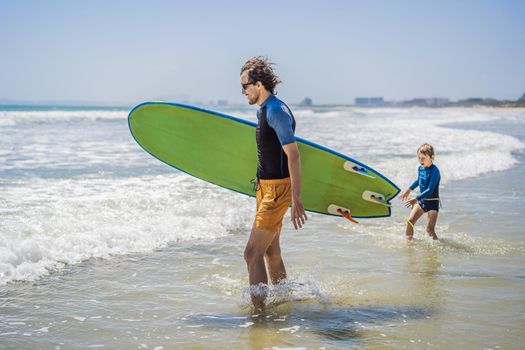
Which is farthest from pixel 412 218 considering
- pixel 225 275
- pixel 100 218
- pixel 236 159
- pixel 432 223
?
pixel 100 218

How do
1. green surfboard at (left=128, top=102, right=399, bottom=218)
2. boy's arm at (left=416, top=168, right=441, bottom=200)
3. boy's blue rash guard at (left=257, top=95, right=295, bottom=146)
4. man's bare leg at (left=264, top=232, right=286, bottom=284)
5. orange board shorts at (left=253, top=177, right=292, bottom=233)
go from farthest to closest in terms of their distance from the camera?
boy's arm at (left=416, top=168, right=441, bottom=200) < green surfboard at (left=128, top=102, right=399, bottom=218) < man's bare leg at (left=264, top=232, right=286, bottom=284) < orange board shorts at (left=253, top=177, right=292, bottom=233) < boy's blue rash guard at (left=257, top=95, right=295, bottom=146)

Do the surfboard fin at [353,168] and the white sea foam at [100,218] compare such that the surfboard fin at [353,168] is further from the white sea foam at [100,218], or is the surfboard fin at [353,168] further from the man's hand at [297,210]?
the white sea foam at [100,218]

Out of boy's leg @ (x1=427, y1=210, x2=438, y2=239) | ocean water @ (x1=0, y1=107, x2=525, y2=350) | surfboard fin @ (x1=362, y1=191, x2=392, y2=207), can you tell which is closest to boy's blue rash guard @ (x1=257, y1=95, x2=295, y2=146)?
ocean water @ (x1=0, y1=107, x2=525, y2=350)

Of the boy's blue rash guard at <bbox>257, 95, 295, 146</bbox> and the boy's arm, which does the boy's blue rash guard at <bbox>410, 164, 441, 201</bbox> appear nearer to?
the boy's arm

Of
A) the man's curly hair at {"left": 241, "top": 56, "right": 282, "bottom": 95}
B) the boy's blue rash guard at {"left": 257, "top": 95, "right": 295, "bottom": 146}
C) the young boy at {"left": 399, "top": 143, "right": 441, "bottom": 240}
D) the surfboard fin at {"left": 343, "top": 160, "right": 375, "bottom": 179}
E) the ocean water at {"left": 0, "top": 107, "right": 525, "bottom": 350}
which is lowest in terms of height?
the ocean water at {"left": 0, "top": 107, "right": 525, "bottom": 350}

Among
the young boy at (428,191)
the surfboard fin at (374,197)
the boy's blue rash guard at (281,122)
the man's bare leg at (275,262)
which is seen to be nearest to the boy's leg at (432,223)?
the young boy at (428,191)

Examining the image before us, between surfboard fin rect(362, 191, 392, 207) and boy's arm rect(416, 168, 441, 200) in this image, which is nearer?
surfboard fin rect(362, 191, 392, 207)

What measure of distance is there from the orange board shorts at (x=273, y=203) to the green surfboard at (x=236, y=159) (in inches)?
45.1

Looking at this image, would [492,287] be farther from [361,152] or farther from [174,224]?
[361,152]

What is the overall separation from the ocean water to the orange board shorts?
650 mm

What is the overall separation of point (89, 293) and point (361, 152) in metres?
11.8

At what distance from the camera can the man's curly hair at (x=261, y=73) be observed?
3496 mm

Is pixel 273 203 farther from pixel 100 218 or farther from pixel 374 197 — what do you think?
pixel 100 218

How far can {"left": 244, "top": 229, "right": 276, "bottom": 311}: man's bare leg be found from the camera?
3.59 meters
